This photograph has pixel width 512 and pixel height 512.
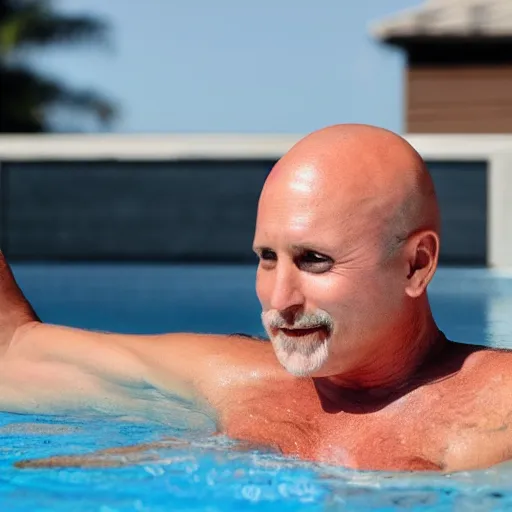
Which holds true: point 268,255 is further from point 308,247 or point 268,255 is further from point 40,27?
point 40,27

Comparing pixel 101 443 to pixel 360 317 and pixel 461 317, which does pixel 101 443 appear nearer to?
pixel 360 317

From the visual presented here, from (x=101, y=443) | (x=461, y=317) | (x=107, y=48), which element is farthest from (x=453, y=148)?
(x=107, y=48)

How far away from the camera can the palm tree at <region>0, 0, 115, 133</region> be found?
26.1 meters

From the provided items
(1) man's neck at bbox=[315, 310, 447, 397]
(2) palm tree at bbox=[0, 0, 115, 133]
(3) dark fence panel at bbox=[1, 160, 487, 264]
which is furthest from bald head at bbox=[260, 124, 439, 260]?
(2) palm tree at bbox=[0, 0, 115, 133]

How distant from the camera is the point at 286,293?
97.4 inches

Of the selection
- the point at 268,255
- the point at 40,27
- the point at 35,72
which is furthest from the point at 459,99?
the point at 40,27

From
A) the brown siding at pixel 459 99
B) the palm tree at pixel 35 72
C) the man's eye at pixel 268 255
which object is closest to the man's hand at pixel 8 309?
the man's eye at pixel 268 255

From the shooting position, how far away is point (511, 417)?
98.4 inches

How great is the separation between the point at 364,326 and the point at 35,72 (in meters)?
25.6

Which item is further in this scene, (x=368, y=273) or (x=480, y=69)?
(x=480, y=69)

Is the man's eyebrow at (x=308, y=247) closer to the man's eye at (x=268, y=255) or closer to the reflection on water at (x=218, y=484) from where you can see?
the man's eye at (x=268, y=255)

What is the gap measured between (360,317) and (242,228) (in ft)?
28.9

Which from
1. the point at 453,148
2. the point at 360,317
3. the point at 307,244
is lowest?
the point at 453,148

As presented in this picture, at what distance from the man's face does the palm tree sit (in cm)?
2425
